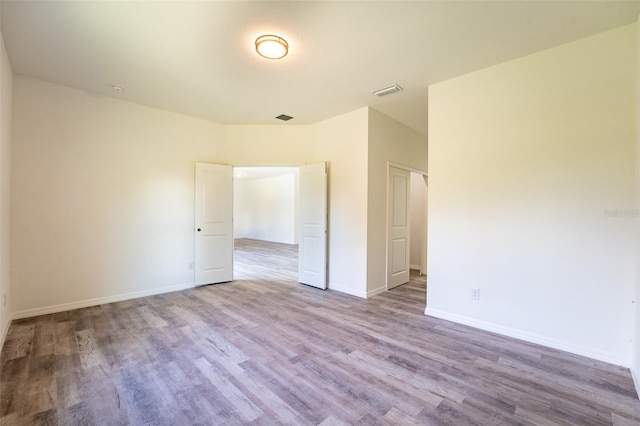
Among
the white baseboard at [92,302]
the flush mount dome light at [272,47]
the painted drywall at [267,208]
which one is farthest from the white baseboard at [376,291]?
the painted drywall at [267,208]

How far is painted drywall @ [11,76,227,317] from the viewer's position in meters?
3.31

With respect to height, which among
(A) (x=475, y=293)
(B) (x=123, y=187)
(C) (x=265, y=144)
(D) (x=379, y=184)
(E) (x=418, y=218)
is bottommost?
(A) (x=475, y=293)

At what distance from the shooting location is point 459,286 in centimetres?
322

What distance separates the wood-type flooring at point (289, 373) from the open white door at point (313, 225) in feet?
4.08

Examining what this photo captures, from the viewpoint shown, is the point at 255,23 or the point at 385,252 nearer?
the point at 255,23

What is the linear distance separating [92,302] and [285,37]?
4.08 metres

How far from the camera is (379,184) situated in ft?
14.4

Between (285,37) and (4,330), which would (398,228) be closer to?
(285,37)

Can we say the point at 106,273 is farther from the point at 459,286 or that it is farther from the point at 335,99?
the point at 459,286

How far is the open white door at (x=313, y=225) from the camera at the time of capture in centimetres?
465

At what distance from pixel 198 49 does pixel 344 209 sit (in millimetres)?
2851

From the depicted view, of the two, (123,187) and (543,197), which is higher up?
(123,187)

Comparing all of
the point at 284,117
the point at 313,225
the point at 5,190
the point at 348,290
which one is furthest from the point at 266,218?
the point at 5,190

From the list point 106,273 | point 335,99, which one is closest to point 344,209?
point 335,99
